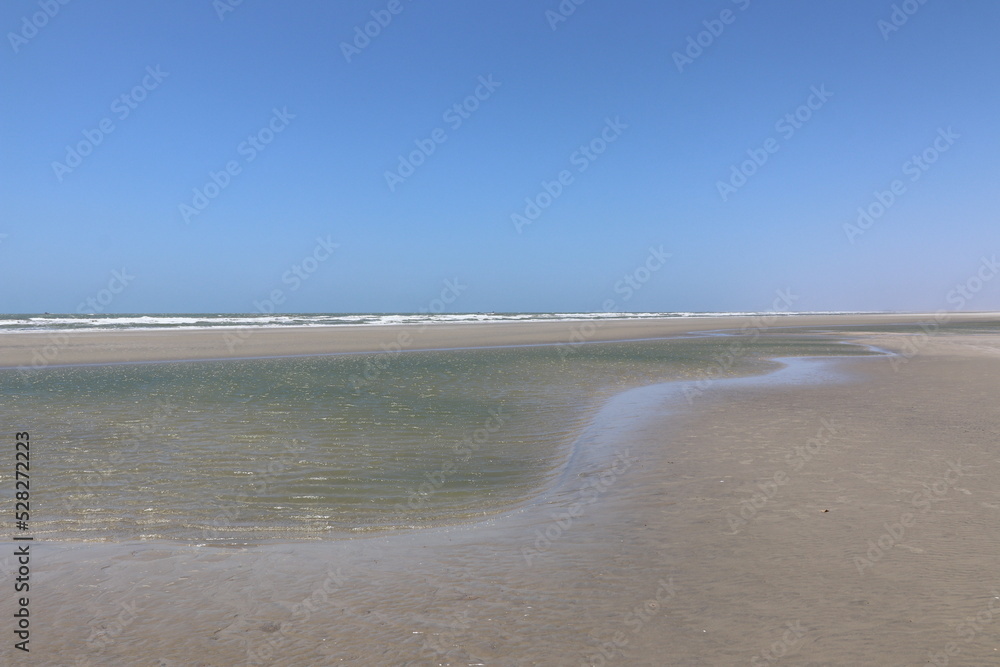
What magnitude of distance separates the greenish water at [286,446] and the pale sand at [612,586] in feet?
2.81

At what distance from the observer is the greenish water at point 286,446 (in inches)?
268

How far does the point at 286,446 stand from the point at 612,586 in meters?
6.93

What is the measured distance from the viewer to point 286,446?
10.0 meters

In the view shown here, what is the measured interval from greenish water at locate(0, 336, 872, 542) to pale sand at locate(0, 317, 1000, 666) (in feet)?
2.81

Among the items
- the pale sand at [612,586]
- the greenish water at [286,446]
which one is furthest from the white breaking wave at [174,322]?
the pale sand at [612,586]

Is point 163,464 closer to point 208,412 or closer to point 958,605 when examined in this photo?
point 208,412

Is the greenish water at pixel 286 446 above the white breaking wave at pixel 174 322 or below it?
above

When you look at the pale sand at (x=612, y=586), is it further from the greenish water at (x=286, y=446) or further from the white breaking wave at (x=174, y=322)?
the white breaking wave at (x=174, y=322)

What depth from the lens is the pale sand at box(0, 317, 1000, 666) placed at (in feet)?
12.6

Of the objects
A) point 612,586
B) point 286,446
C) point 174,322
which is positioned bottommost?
point 174,322

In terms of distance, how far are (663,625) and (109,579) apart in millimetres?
4490

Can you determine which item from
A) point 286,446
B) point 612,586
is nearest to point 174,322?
point 286,446

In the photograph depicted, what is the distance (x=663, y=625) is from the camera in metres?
4.09

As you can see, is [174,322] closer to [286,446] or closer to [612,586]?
[286,446]
